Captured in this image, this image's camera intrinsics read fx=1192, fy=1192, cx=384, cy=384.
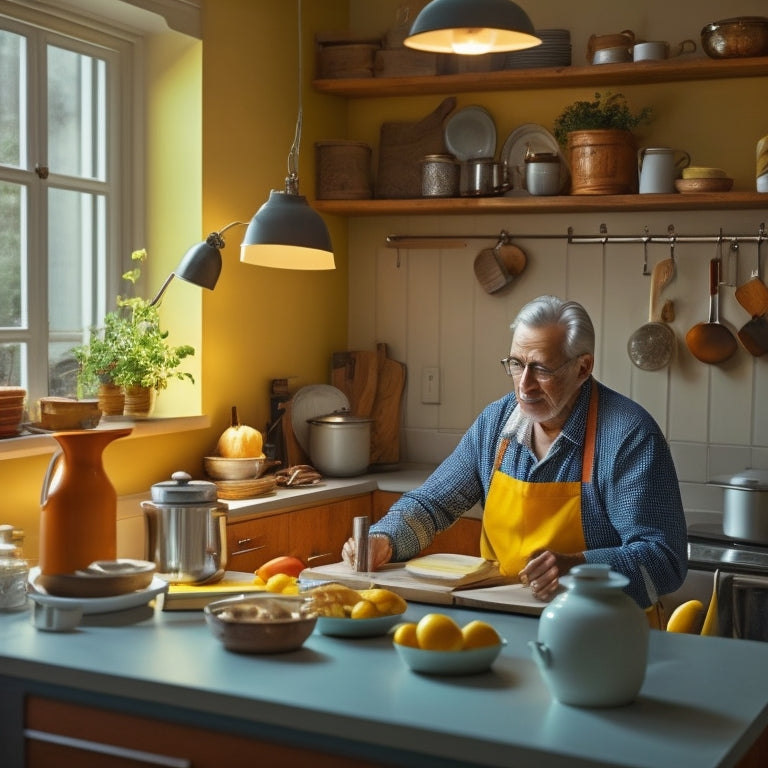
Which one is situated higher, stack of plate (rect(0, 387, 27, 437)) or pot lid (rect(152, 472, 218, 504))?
stack of plate (rect(0, 387, 27, 437))

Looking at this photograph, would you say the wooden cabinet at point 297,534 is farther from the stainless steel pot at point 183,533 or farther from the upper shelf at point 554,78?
the upper shelf at point 554,78

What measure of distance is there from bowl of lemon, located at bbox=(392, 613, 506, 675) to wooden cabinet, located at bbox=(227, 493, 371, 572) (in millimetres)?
1732

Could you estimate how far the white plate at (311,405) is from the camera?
14.7 feet

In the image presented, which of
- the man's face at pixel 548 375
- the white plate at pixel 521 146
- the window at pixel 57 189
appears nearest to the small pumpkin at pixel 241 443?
the window at pixel 57 189

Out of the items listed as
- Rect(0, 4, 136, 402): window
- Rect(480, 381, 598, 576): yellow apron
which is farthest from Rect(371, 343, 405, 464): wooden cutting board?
Rect(480, 381, 598, 576): yellow apron

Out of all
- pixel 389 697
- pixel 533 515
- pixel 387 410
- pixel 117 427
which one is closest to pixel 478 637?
pixel 389 697

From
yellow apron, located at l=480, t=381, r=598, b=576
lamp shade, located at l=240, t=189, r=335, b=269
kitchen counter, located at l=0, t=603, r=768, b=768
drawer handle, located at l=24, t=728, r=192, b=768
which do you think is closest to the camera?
kitchen counter, located at l=0, t=603, r=768, b=768

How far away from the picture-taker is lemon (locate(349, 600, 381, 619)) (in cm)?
220

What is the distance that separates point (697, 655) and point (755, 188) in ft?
8.28

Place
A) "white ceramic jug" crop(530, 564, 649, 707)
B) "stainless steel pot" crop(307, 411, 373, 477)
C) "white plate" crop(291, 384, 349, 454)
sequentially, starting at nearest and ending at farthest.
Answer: "white ceramic jug" crop(530, 564, 649, 707)
"stainless steel pot" crop(307, 411, 373, 477)
"white plate" crop(291, 384, 349, 454)

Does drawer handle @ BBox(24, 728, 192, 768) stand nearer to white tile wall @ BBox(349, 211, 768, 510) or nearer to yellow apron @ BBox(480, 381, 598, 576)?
yellow apron @ BBox(480, 381, 598, 576)

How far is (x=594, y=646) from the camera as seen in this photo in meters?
1.76

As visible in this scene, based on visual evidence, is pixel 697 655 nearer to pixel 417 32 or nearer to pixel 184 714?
pixel 184 714

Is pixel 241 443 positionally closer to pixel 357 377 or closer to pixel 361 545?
pixel 357 377
